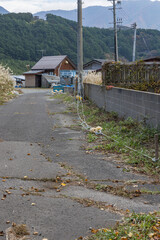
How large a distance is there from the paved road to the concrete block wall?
1765 mm

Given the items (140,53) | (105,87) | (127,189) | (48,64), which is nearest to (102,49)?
(140,53)

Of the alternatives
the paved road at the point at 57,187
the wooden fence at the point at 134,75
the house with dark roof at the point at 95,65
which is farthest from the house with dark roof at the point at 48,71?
the paved road at the point at 57,187

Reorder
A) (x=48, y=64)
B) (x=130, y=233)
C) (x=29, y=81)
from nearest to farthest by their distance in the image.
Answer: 1. (x=130, y=233)
2. (x=29, y=81)
3. (x=48, y=64)

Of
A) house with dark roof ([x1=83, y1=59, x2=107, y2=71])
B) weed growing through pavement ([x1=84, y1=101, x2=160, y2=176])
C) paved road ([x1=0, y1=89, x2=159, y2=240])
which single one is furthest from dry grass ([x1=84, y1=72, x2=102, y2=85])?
house with dark roof ([x1=83, y1=59, x2=107, y2=71])

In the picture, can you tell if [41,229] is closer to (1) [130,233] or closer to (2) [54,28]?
(1) [130,233]

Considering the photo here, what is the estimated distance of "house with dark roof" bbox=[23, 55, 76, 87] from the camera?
67.5m

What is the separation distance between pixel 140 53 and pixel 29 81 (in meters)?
51.6

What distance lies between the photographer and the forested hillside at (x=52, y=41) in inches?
4267

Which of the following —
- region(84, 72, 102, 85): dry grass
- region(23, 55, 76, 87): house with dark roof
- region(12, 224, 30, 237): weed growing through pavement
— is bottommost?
region(12, 224, 30, 237): weed growing through pavement

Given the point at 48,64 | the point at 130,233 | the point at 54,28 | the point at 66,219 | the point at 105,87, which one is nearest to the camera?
the point at 130,233

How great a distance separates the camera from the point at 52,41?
117500mm

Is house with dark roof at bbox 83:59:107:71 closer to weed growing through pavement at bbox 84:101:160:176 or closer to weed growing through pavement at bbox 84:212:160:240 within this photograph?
weed growing through pavement at bbox 84:101:160:176

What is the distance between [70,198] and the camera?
15.1 ft

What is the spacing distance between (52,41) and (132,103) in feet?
365
